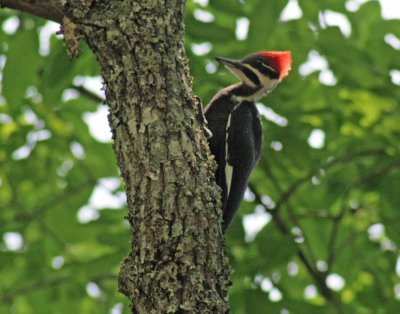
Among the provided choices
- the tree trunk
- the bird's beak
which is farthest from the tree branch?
the bird's beak

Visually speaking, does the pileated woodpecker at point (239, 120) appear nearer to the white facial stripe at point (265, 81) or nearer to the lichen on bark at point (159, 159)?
the white facial stripe at point (265, 81)

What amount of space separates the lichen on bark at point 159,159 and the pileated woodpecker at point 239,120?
1488 millimetres

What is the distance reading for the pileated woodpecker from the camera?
15.4 ft

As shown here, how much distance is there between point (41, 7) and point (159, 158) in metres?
1.16

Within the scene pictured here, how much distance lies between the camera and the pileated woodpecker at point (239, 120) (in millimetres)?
4680

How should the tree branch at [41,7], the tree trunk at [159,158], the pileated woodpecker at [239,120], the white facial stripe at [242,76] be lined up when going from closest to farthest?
the tree trunk at [159,158] → the tree branch at [41,7] → the pileated woodpecker at [239,120] → the white facial stripe at [242,76]

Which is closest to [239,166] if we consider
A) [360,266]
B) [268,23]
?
[268,23]

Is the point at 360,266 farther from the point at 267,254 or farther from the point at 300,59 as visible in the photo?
the point at 300,59

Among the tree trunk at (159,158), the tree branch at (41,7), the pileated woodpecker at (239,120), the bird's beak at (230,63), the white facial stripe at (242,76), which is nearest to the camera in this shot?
the tree trunk at (159,158)

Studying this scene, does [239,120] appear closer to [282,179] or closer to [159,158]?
[282,179]

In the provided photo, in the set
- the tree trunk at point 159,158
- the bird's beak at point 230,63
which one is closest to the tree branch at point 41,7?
the tree trunk at point 159,158

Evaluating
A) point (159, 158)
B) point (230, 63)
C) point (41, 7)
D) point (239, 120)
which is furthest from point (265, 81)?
point (159, 158)

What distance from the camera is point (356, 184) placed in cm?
519

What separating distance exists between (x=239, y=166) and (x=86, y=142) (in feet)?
5.07
